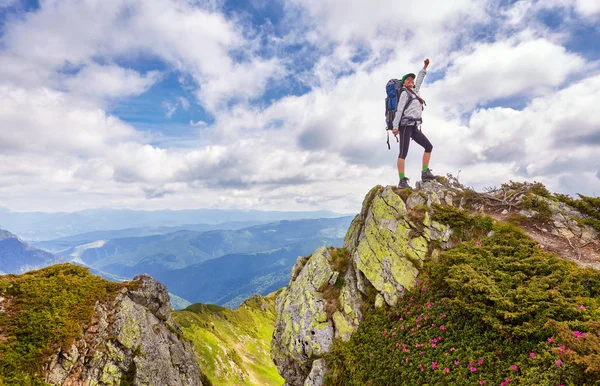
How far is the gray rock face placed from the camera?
49.0 ft

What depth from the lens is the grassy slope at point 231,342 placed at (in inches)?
2414

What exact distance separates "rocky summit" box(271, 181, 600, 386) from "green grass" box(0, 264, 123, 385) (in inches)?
526

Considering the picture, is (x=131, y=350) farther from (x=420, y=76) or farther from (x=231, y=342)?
(x=231, y=342)

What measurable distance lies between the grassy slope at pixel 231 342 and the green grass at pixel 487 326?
175 feet

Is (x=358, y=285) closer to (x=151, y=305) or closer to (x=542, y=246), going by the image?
(x=542, y=246)

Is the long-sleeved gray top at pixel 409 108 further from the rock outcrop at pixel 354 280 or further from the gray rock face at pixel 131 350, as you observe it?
the gray rock face at pixel 131 350

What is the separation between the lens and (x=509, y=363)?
952 centimetres

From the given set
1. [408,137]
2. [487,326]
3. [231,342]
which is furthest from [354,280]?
[231,342]

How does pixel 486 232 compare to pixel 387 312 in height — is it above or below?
above

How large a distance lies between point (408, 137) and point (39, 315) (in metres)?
27.1

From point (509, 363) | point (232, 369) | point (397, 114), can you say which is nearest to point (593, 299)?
point (509, 363)

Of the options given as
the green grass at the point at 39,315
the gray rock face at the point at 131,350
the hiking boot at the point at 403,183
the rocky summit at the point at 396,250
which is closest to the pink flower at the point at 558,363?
the rocky summit at the point at 396,250

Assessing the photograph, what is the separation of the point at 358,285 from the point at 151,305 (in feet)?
55.4

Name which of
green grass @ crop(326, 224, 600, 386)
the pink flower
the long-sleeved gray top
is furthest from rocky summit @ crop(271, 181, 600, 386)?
the pink flower
